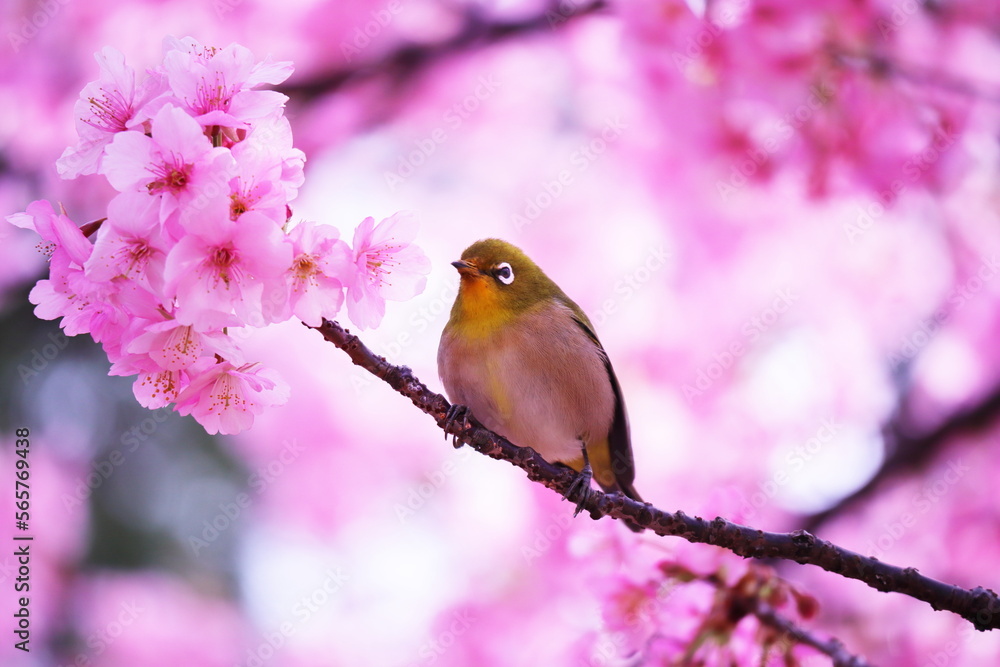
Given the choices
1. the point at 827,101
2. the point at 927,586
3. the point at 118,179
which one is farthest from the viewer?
the point at 827,101

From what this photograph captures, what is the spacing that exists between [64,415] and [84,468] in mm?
253

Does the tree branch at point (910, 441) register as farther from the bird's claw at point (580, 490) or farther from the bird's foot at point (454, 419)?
the bird's foot at point (454, 419)

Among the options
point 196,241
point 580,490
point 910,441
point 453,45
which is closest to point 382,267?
point 196,241

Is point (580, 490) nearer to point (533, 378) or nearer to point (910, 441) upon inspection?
point (533, 378)

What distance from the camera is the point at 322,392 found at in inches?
144

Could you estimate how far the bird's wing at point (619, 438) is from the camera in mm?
2414

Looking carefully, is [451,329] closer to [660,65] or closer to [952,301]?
[660,65]

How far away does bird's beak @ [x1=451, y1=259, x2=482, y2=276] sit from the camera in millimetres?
2111

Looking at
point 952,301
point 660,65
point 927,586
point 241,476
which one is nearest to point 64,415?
point 241,476

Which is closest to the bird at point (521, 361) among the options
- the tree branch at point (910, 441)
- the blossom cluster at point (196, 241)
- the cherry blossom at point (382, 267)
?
the cherry blossom at point (382, 267)

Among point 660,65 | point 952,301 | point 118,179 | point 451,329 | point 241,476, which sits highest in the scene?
point 118,179

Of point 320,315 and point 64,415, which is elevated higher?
point 320,315

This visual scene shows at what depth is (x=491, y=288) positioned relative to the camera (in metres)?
2.22

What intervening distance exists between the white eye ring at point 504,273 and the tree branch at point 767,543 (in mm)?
785
